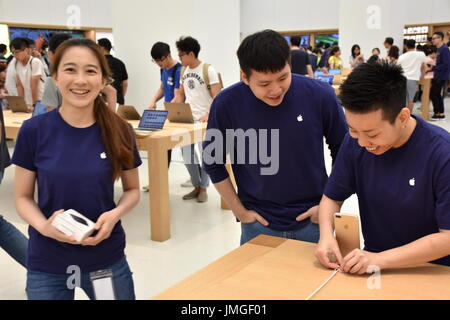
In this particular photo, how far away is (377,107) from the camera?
1.20 meters

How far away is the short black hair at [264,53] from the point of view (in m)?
1.46

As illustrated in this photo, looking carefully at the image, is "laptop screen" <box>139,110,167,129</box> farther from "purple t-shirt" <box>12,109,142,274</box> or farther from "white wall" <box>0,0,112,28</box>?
"white wall" <box>0,0,112,28</box>

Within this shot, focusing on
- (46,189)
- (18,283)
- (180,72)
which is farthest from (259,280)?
(180,72)

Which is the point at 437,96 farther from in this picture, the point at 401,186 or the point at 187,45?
the point at 401,186

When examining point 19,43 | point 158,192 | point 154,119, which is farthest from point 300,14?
point 158,192

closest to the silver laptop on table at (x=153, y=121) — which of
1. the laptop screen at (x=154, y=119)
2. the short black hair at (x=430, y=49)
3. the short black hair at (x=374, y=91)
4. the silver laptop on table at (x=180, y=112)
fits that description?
the laptop screen at (x=154, y=119)

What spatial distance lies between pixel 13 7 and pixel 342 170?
13.1 metres

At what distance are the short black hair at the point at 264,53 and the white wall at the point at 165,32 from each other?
400cm

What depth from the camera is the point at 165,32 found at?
5.46m

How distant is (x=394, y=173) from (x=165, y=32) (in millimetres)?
4616

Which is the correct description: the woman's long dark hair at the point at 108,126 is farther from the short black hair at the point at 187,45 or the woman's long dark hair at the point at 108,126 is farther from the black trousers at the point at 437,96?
the black trousers at the point at 437,96

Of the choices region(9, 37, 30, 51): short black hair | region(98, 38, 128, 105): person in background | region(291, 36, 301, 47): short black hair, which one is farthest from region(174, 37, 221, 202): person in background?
region(291, 36, 301, 47): short black hair

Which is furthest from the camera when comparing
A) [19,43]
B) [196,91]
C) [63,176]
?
[19,43]
